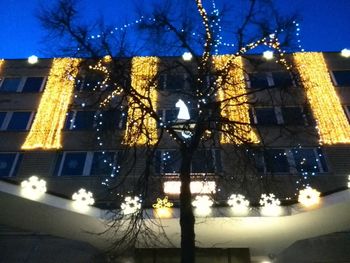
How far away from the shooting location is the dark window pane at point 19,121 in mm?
17969

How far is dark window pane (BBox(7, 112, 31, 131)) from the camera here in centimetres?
1797

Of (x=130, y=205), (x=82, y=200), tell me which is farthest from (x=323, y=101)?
(x=82, y=200)

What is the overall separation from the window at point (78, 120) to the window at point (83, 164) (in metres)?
1.55

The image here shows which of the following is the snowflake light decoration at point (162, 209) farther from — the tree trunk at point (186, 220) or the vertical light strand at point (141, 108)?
the tree trunk at point (186, 220)

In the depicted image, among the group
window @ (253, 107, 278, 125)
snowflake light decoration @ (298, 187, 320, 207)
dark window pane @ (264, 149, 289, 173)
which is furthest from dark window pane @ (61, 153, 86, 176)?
Answer: snowflake light decoration @ (298, 187, 320, 207)

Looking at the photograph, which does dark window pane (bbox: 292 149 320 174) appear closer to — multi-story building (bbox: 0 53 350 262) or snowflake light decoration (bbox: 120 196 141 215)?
multi-story building (bbox: 0 53 350 262)

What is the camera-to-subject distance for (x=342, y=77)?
19453 millimetres

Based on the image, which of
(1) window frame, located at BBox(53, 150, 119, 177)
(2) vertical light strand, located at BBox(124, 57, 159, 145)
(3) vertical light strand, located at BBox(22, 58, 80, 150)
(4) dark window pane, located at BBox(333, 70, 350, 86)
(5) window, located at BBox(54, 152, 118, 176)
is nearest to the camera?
(2) vertical light strand, located at BBox(124, 57, 159, 145)

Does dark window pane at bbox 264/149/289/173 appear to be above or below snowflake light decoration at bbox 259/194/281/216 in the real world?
above

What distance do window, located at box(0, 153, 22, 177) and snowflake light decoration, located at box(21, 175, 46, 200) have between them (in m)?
6.92

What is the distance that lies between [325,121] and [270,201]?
8185 mm

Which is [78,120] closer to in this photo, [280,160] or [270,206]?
[280,160]

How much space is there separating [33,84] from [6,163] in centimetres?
523

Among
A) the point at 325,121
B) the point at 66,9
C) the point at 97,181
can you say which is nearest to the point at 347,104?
the point at 325,121
